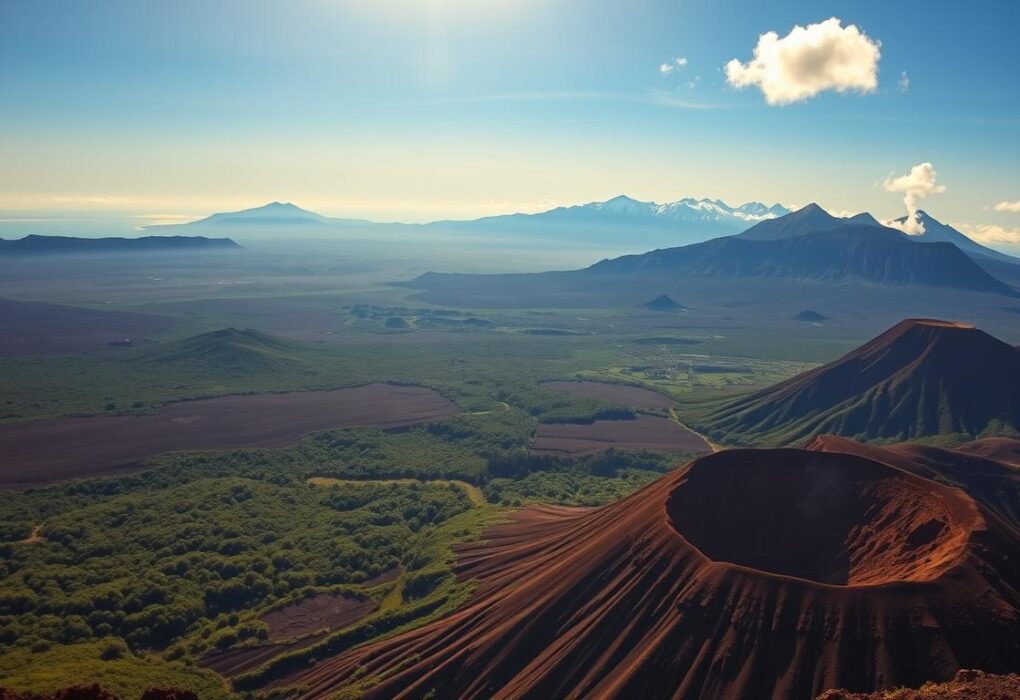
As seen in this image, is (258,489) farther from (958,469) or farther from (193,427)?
(958,469)

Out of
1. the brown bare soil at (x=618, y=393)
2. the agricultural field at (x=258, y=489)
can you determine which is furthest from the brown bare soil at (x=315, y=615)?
the brown bare soil at (x=618, y=393)

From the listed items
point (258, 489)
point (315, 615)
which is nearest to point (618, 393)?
point (258, 489)

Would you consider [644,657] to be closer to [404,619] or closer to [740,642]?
[740,642]

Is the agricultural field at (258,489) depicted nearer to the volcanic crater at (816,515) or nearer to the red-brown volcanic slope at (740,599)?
the red-brown volcanic slope at (740,599)

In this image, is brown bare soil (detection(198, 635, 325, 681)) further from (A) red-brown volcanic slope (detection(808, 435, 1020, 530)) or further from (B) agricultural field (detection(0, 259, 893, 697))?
(A) red-brown volcanic slope (detection(808, 435, 1020, 530))

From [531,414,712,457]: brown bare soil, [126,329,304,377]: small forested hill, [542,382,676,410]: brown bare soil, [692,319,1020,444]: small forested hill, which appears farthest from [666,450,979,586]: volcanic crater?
[126,329,304,377]: small forested hill

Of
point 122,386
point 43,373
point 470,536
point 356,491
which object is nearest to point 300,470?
point 356,491

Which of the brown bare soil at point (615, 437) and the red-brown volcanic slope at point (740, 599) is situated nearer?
the red-brown volcanic slope at point (740, 599)
